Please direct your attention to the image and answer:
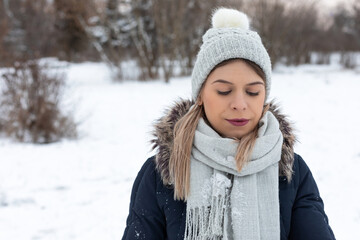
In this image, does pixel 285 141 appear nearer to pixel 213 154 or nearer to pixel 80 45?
pixel 213 154

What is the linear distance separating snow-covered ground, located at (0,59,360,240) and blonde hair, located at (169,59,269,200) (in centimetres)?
34

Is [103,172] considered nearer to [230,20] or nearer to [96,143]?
[96,143]

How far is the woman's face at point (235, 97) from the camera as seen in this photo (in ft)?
4.77

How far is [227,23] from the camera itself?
160cm

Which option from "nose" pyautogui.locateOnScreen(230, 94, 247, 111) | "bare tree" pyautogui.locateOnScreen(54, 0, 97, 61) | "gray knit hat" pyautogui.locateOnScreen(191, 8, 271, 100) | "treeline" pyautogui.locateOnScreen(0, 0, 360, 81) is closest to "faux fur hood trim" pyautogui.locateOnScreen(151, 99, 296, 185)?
"gray knit hat" pyautogui.locateOnScreen(191, 8, 271, 100)

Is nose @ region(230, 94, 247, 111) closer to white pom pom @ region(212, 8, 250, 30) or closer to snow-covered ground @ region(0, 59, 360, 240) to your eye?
white pom pom @ region(212, 8, 250, 30)

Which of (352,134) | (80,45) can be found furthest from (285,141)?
(80,45)

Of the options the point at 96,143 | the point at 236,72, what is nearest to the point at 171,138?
the point at 236,72

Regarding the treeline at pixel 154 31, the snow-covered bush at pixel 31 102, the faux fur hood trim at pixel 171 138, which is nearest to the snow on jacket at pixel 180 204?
the faux fur hood trim at pixel 171 138

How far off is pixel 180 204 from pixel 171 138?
0.28 metres

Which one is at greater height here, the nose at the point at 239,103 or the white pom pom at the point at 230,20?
the white pom pom at the point at 230,20

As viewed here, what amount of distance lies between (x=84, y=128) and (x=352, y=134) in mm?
5172

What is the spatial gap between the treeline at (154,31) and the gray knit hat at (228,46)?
574cm

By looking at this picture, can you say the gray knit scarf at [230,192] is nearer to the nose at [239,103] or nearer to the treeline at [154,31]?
the nose at [239,103]
